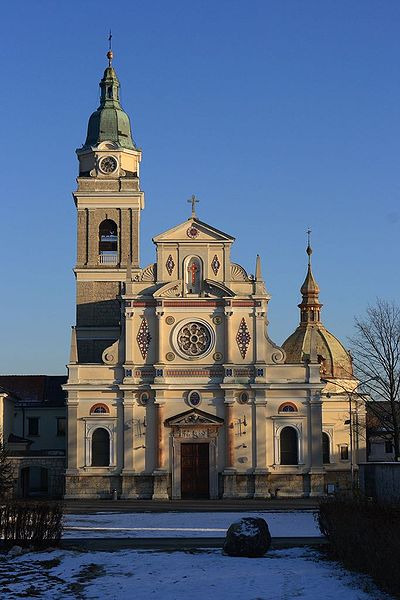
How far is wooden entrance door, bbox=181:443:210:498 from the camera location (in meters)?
60.1

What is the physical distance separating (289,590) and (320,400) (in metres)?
40.4

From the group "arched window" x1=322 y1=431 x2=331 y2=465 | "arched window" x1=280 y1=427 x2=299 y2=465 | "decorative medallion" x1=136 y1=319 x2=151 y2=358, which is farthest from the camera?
"arched window" x1=322 y1=431 x2=331 y2=465

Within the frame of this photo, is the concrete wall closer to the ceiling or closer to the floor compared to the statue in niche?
closer to the floor

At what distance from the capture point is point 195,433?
60.4 metres

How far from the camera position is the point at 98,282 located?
223ft

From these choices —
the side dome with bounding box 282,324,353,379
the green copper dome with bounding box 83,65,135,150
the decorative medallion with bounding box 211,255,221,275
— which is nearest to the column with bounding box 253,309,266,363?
the decorative medallion with bounding box 211,255,221,275

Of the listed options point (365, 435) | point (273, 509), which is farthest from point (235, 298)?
point (365, 435)

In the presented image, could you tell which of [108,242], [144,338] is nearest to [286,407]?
[144,338]

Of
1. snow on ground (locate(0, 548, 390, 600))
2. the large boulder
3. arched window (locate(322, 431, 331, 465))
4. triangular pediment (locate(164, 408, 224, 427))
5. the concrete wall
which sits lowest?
snow on ground (locate(0, 548, 390, 600))

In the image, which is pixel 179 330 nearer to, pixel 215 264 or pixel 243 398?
pixel 215 264

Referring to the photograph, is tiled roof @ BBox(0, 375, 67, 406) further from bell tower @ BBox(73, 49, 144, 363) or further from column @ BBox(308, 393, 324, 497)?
column @ BBox(308, 393, 324, 497)

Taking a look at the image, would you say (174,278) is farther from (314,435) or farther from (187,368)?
(314,435)

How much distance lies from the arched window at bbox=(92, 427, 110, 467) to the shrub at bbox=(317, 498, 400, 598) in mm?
33289

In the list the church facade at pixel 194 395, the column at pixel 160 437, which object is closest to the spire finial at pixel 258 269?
the church facade at pixel 194 395
